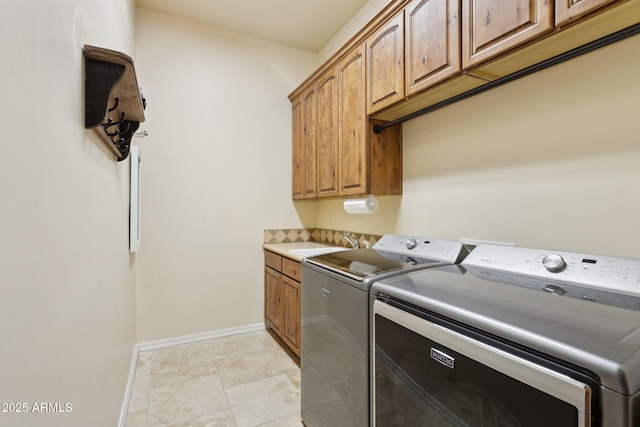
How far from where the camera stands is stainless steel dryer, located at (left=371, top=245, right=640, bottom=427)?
593 millimetres

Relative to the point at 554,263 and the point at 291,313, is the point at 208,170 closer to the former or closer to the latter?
the point at 291,313

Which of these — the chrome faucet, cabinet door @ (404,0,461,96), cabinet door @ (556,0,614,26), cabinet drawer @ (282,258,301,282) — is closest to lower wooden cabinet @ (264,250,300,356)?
cabinet drawer @ (282,258,301,282)

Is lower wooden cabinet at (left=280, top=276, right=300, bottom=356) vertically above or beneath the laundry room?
beneath

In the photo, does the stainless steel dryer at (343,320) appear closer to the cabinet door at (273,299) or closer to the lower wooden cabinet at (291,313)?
the lower wooden cabinet at (291,313)

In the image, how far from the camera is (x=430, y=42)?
155cm

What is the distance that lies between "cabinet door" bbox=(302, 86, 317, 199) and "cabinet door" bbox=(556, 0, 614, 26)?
76.1 inches

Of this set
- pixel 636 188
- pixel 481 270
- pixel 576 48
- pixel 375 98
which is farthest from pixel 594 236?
pixel 375 98

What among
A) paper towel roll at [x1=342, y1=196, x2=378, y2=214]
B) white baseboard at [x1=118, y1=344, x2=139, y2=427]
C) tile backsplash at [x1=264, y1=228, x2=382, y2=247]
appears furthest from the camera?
tile backsplash at [x1=264, y1=228, x2=382, y2=247]

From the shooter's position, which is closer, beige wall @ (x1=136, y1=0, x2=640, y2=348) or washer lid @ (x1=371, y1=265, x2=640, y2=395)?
washer lid @ (x1=371, y1=265, x2=640, y2=395)

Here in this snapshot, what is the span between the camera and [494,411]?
742 millimetres

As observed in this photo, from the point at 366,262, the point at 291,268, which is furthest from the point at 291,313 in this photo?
the point at 366,262

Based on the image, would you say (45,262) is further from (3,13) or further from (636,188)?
(636,188)

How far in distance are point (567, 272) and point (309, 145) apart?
2.22m

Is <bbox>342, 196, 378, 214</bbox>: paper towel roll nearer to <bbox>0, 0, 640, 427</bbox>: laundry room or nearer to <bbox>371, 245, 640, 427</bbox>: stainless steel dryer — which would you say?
<bbox>0, 0, 640, 427</bbox>: laundry room
